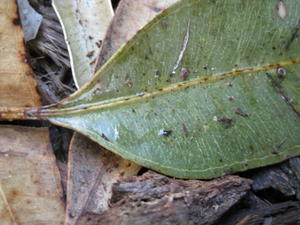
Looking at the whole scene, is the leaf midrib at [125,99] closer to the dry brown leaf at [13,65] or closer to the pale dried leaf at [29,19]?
the dry brown leaf at [13,65]

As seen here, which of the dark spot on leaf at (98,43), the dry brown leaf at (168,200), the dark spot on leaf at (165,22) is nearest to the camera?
the dry brown leaf at (168,200)

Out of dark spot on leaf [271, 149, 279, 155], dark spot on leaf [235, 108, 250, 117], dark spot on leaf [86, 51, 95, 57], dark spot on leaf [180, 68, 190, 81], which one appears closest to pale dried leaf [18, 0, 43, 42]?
dark spot on leaf [86, 51, 95, 57]

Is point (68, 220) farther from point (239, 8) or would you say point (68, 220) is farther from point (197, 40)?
point (239, 8)

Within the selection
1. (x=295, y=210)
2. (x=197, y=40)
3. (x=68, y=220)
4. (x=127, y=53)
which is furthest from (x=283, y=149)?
(x=68, y=220)

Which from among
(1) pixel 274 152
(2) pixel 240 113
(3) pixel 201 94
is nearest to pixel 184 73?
(3) pixel 201 94

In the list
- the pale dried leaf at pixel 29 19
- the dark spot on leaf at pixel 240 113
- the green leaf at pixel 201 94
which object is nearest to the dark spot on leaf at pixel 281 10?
the green leaf at pixel 201 94

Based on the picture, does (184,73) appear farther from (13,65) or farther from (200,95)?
(13,65)
